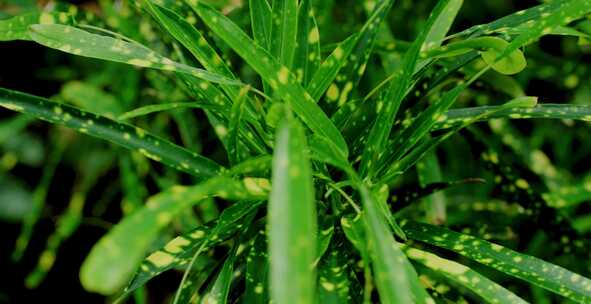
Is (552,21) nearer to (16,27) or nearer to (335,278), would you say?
(335,278)

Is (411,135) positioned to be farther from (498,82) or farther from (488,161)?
(498,82)

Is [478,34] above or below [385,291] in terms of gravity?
above

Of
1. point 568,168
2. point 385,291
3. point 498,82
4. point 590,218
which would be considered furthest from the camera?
point 568,168

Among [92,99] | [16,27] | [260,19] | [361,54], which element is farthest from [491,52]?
[92,99]

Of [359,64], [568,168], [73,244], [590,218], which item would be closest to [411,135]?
[359,64]

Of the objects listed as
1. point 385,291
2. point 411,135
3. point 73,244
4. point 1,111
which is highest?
point 1,111

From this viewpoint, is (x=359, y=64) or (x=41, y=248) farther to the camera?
(x=41, y=248)

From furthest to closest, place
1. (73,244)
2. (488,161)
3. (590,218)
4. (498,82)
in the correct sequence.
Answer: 1. (73,244)
2. (590,218)
3. (498,82)
4. (488,161)
